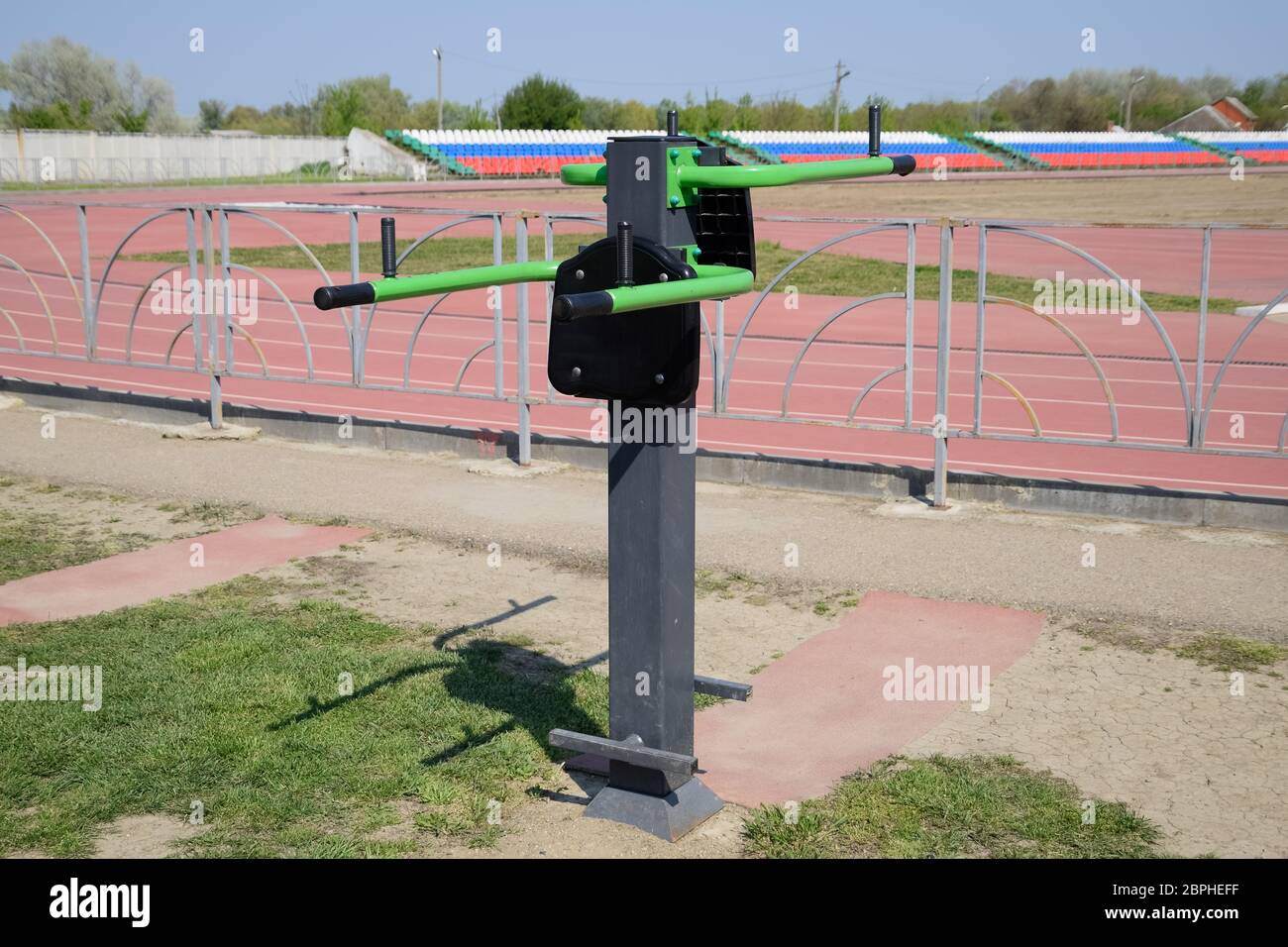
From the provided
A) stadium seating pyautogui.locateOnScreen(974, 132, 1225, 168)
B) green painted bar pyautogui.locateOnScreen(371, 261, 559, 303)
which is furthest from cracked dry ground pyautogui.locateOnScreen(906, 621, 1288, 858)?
stadium seating pyautogui.locateOnScreen(974, 132, 1225, 168)

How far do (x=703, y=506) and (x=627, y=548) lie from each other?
4.66m

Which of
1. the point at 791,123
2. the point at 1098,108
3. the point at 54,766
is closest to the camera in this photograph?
the point at 54,766

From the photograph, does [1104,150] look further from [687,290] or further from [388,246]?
[687,290]

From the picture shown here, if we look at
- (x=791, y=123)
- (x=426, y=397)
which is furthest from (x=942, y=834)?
(x=791, y=123)

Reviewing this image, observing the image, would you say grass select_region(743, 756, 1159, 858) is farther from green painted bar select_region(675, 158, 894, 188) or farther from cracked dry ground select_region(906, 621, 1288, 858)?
green painted bar select_region(675, 158, 894, 188)

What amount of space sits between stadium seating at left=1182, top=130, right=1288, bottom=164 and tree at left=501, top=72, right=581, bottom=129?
41.7 m

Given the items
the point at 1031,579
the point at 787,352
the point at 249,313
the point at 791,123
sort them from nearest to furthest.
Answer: the point at 1031,579 < the point at 787,352 < the point at 249,313 < the point at 791,123

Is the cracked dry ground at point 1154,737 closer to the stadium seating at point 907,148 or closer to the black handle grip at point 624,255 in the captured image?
the black handle grip at point 624,255

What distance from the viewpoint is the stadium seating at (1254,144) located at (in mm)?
86312

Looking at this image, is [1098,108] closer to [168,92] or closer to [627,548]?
[168,92]

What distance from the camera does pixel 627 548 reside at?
4531 millimetres

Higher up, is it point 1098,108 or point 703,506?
point 1098,108

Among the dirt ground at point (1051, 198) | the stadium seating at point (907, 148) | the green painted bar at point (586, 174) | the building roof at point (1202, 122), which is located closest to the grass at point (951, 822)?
the green painted bar at point (586, 174)

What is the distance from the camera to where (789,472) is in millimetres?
9633
